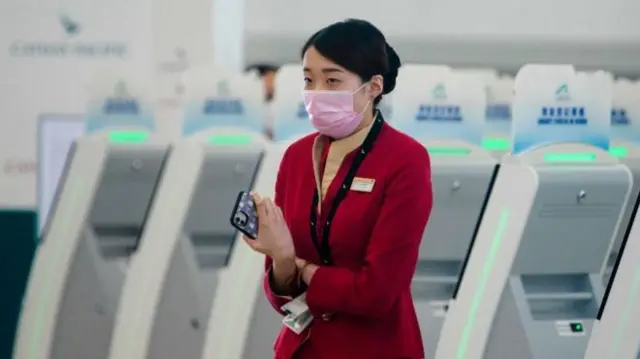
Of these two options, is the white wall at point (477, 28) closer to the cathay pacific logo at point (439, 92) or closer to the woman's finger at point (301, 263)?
the cathay pacific logo at point (439, 92)

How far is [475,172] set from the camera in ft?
13.9

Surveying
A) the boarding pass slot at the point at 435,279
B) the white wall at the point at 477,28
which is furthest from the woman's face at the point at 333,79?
the white wall at the point at 477,28

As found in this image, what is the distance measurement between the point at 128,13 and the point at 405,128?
9.95ft

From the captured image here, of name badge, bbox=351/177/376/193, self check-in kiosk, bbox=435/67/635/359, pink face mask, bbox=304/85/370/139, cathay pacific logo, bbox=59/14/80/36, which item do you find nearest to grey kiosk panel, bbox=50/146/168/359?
cathay pacific logo, bbox=59/14/80/36

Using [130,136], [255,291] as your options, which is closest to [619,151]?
[255,291]

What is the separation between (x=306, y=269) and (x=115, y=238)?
2.97m

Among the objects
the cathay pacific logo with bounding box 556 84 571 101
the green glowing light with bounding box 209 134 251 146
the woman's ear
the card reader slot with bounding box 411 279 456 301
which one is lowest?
the card reader slot with bounding box 411 279 456 301

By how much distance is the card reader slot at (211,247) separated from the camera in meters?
5.26

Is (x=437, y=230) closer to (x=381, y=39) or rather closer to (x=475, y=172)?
(x=475, y=172)

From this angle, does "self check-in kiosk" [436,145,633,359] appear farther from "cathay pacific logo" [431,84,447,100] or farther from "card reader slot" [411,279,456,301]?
"cathay pacific logo" [431,84,447,100]

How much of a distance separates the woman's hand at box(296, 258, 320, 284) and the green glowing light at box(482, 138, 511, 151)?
9.22ft

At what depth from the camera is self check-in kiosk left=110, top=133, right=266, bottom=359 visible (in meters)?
5.07

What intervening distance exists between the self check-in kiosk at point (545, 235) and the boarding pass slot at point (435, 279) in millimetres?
189

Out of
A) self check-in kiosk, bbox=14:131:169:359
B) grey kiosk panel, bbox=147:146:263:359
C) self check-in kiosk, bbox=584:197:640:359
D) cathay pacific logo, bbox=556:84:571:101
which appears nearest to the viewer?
self check-in kiosk, bbox=584:197:640:359
